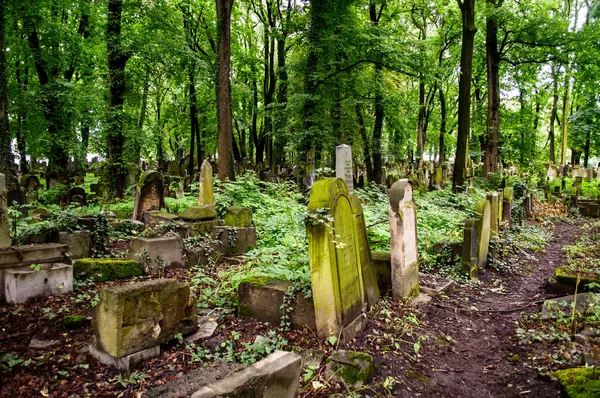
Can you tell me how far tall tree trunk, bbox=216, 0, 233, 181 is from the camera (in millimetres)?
11945

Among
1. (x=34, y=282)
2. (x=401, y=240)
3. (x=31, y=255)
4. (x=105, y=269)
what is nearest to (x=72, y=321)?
(x=34, y=282)

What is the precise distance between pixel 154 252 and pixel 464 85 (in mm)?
10918

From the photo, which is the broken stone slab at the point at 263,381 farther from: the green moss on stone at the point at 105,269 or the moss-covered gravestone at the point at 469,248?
the moss-covered gravestone at the point at 469,248

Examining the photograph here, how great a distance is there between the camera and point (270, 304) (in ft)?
14.1

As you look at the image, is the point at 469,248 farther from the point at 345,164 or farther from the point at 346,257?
the point at 346,257

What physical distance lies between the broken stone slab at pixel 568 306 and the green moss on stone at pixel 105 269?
5610mm

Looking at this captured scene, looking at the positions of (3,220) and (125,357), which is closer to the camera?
(125,357)

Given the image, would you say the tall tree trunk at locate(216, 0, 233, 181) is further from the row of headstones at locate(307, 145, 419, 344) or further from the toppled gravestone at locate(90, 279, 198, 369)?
the toppled gravestone at locate(90, 279, 198, 369)

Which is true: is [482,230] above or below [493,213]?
below

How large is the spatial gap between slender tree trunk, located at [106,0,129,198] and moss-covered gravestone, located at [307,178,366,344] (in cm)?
1015

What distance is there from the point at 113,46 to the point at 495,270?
12622 millimetres

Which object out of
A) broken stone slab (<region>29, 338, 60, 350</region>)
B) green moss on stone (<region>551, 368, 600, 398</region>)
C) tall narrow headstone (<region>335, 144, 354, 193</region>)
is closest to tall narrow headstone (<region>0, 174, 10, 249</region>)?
broken stone slab (<region>29, 338, 60, 350</region>)

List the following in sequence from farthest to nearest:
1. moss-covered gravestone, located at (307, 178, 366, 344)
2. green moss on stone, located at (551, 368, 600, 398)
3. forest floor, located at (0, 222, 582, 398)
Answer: moss-covered gravestone, located at (307, 178, 366, 344)
forest floor, located at (0, 222, 582, 398)
green moss on stone, located at (551, 368, 600, 398)

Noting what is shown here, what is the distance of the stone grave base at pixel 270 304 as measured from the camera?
406 cm
